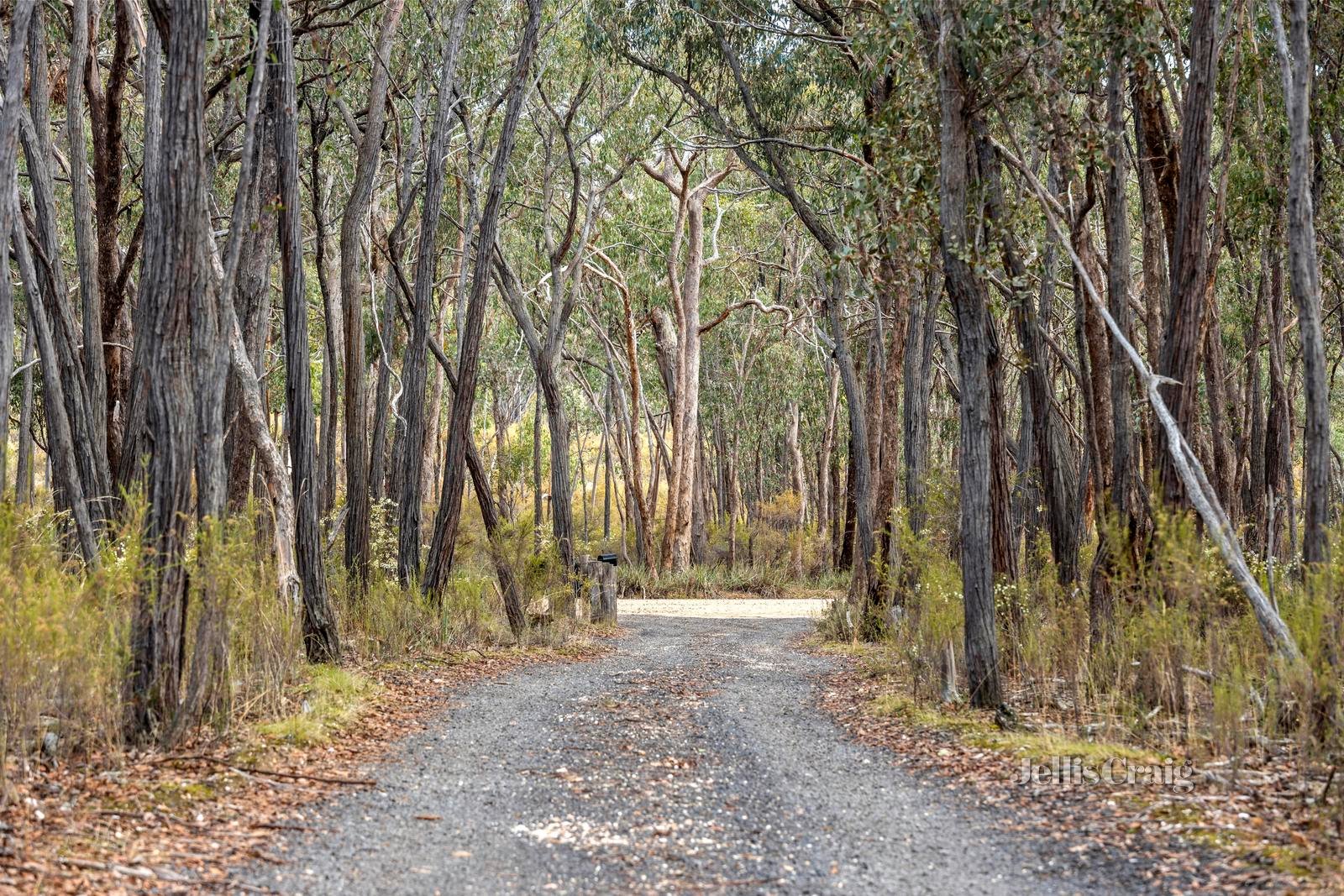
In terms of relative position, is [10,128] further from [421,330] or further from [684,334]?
[684,334]

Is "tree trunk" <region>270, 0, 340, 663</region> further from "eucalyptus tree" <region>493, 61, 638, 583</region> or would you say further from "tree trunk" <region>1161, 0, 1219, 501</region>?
"tree trunk" <region>1161, 0, 1219, 501</region>

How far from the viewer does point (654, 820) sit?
179 inches

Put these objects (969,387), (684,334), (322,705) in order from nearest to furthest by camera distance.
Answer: (322,705), (969,387), (684,334)

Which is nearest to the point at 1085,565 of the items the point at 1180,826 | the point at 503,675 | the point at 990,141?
the point at 990,141

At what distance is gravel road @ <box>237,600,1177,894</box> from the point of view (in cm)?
376

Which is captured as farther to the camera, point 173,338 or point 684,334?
point 684,334

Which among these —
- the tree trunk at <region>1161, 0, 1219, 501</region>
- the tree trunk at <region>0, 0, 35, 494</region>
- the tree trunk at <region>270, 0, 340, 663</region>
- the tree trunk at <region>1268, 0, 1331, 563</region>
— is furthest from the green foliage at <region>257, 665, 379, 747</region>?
the tree trunk at <region>1268, 0, 1331, 563</region>

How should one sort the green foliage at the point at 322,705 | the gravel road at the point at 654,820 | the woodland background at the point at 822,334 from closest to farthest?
the gravel road at the point at 654,820
the woodland background at the point at 822,334
the green foliage at the point at 322,705

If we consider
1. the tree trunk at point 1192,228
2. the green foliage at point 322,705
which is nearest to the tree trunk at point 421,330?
the green foliage at point 322,705

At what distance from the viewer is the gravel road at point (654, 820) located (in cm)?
376

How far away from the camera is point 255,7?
23.3 ft

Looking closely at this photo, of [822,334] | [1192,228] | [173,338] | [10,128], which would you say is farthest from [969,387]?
[822,334]

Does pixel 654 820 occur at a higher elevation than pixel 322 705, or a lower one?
lower

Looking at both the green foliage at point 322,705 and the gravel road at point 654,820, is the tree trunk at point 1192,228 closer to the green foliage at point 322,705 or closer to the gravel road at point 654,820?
the gravel road at point 654,820
